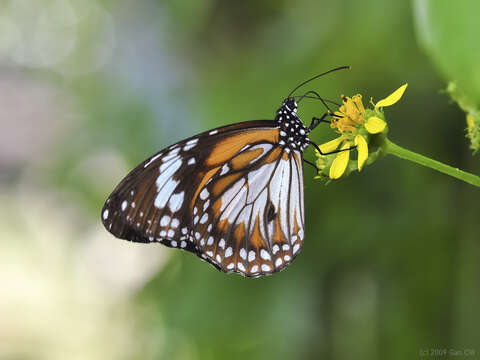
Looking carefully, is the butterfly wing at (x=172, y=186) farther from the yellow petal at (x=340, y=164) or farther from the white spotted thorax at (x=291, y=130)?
the yellow petal at (x=340, y=164)

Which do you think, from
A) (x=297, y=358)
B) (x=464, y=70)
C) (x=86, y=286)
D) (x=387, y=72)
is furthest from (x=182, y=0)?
(x=86, y=286)

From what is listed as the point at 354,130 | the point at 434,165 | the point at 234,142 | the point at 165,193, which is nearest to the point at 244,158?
the point at 234,142

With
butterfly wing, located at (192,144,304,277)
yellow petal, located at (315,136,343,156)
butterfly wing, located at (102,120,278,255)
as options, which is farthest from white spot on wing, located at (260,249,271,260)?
yellow petal, located at (315,136,343,156)

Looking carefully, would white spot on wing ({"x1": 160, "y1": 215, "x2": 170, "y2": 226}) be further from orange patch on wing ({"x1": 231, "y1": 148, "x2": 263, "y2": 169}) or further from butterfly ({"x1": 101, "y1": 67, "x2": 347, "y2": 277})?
orange patch on wing ({"x1": 231, "y1": 148, "x2": 263, "y2": 169})

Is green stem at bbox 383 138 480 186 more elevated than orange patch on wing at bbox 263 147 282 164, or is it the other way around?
orange patch on wing at bbox 263 147 282 164

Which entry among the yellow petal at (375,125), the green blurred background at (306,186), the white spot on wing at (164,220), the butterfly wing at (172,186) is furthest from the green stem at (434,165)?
the white spot on wing at (164,220)

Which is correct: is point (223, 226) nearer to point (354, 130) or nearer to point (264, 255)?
point (264, 255)
